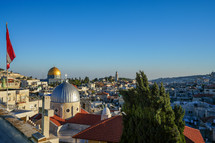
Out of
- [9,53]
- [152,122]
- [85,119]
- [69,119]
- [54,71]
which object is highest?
[54,71]

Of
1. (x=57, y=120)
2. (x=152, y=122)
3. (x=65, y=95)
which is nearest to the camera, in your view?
(x=152, y=122)

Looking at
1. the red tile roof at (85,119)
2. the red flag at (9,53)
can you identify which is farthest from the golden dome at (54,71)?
the red flag at (9,53)

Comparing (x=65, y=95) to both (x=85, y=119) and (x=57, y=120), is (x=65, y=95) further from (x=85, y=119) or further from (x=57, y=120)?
(x=85, y=119)

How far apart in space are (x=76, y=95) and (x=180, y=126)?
40.8 ft

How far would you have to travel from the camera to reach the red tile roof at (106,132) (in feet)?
34.1

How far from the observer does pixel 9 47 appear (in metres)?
10.2

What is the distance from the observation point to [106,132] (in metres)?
10.9

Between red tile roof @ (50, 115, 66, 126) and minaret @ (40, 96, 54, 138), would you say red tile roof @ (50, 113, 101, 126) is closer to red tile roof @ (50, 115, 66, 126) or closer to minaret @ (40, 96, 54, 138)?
red tile roof @ (50, 115, 66, 126)

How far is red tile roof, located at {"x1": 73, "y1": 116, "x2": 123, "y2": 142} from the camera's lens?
10.4 metres

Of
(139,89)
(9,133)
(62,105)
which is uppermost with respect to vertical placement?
(139,89)

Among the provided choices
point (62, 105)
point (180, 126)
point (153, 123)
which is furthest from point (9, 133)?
point (62, 105)

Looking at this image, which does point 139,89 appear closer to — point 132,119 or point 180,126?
point 132,119

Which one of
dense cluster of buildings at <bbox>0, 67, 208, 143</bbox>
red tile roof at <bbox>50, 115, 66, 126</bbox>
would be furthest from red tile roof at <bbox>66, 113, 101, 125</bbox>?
red tile roof at <bbox>50, 115, 66, 126</bbox>

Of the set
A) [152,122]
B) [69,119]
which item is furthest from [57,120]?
[152,122]
